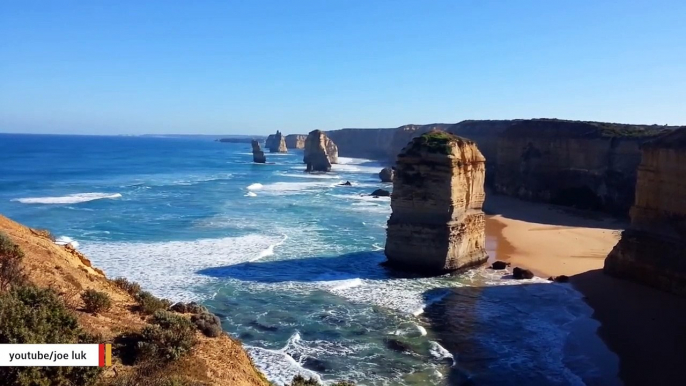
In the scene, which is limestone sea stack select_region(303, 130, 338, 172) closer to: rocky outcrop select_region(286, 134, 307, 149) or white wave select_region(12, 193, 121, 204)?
white wave select_region(12, 193, 121, 204)

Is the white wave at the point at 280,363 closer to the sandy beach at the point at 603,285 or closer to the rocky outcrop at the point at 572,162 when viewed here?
the sandy beach at the point at 603,285

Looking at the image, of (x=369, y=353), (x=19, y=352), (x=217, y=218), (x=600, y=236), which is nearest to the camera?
(x=19, y=352)

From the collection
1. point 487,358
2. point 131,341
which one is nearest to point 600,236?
point 487,358

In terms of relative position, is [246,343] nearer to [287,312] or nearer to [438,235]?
[287,312]

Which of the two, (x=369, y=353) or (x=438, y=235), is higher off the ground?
(x=438, y=235)

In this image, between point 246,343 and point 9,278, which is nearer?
point 9,278

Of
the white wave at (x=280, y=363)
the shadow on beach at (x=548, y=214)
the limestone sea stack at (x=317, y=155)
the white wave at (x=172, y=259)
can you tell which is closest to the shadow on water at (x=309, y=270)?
the white wave at (x=172, y=259)

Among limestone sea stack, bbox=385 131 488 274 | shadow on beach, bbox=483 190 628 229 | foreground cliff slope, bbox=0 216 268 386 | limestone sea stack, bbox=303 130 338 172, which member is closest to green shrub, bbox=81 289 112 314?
foreground cliff slope, bbox=0 216 268 386

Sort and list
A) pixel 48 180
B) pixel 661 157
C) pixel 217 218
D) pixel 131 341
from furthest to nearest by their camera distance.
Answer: pixel 48 180 < pixel 217 218 < pixel 661 157 < pixel 131 341

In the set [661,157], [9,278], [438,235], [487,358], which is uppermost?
[661,157]
